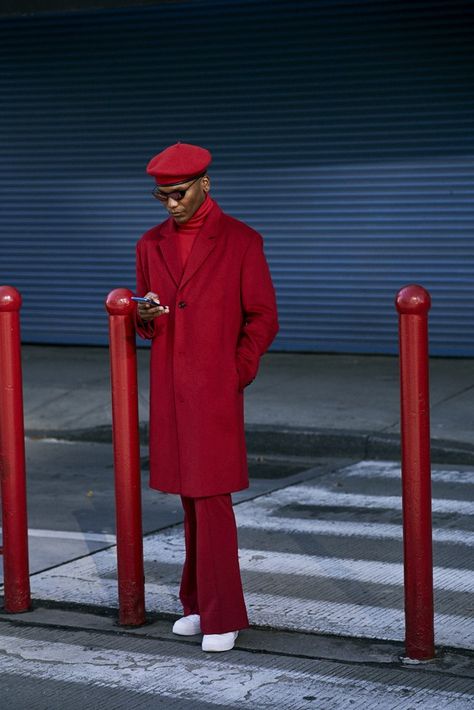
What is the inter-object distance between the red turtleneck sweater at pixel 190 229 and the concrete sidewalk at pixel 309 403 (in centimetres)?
405

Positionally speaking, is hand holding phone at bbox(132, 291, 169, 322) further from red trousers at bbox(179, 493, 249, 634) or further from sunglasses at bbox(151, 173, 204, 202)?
red trousers at bbox(179, 493, 249, 634)

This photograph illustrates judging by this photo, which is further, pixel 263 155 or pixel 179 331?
pixel 263 155

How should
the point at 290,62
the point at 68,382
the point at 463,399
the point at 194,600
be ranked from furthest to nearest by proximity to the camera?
the point at 290,62, the point at 68,382, the point at 463,399, the point at 194,600

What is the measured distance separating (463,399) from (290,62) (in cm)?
380

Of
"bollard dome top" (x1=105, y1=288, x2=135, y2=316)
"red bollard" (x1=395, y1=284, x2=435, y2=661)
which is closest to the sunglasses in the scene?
"bollard dome top" (x1=105, y1=288, x2=135, y2=316)

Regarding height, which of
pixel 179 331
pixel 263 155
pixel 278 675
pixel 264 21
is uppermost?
pixel 264 21

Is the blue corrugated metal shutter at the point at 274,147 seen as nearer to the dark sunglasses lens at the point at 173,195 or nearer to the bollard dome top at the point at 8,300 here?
the bollard dome top at the point at 8,300

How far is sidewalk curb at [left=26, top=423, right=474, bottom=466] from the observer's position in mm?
9234

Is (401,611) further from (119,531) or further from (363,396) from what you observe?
(363,396)

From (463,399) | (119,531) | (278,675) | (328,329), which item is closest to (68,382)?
(328,329)

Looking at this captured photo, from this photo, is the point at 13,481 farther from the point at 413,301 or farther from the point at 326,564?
the point at 413,301

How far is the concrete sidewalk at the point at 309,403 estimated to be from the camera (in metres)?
9.60

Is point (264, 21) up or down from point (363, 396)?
up

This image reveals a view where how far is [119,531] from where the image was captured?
5.92 meters
